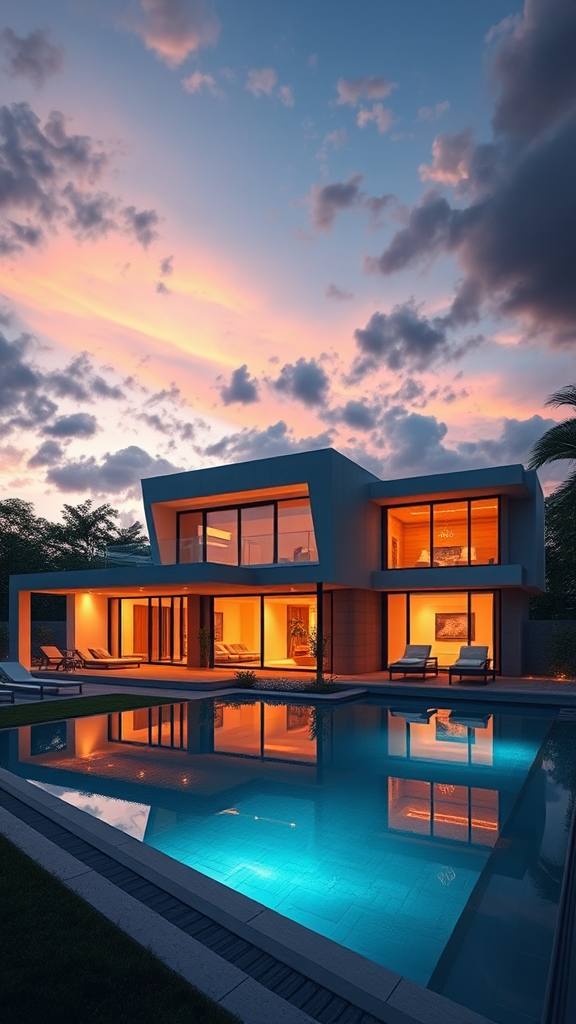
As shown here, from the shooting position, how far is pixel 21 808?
6352 millimetres

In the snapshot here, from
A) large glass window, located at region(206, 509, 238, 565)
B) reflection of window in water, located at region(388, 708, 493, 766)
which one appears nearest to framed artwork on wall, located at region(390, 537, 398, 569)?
large glass window, located at region(206, 509, 238, 565)

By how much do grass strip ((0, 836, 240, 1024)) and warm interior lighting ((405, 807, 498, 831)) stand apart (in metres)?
3.89

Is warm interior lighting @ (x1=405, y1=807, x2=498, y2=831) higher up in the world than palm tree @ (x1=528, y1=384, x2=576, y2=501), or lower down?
lower down

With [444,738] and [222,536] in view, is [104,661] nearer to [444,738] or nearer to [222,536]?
[222,536]

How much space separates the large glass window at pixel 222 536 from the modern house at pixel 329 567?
49 millimetres

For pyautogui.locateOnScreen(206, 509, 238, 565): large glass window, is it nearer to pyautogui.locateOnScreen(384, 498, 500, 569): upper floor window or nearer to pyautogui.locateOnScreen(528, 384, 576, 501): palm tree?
pyautogui.locateOnScreen(384, 498, 500, 569): upper floor window

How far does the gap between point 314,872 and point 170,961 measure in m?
2.20

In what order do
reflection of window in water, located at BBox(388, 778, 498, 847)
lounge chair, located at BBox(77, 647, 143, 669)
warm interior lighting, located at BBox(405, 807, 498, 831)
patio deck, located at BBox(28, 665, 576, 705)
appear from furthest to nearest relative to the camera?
lounge chair, located at BBox(77, 647, 143, 669) → patio deck, located at BBox(28, 665, 576, 705) → warm interior lighting, located at BBox(405, 807, 498, 831) → reflection of window in water, located at BBox(388, 778, 498, 847)

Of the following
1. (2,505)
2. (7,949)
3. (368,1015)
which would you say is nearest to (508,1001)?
(368,1015)

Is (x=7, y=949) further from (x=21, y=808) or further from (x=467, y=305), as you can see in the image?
(x=467, y=305)

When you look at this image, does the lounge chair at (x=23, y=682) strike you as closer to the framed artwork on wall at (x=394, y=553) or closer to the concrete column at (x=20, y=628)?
the concrete column at (x=20, y=628)

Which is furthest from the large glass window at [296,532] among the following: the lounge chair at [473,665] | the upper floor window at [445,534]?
the lounge chair at [473,665]

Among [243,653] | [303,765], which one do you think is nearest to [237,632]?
[243,653]

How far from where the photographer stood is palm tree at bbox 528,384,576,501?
17578 millimetres
